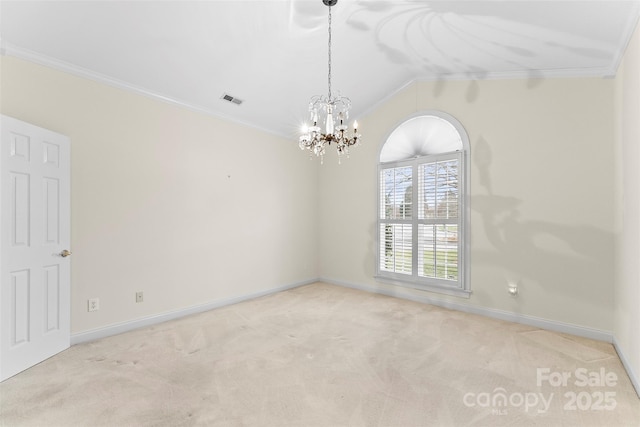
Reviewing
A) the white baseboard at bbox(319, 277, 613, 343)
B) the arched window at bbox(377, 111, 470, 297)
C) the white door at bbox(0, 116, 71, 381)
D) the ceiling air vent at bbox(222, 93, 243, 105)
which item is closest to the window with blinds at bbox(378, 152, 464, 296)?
the arched window at bbox(377, 111, 470, 297)

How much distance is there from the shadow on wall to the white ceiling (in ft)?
4.11

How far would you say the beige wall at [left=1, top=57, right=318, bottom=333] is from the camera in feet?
9.88

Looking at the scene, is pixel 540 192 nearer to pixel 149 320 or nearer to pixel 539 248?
pixel 539 248

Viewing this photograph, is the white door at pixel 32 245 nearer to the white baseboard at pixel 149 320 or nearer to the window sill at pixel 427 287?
the white baseboard at pixel 149 320

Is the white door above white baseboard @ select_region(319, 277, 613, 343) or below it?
above

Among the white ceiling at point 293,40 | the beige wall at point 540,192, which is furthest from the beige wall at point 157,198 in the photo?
the beige wall at point 540,192

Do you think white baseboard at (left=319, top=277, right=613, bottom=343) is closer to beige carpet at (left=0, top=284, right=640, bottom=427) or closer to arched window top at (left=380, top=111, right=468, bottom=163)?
beige carpet at (left=0, top=284, right=640, bottom=427)

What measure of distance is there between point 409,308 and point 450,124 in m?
2.70

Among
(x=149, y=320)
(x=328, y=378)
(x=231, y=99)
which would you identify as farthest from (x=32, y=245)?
(x=328, y=378)

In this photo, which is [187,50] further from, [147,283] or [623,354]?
[623,354]

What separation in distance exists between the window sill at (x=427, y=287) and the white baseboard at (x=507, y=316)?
10cm

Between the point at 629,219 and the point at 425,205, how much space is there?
2153mm

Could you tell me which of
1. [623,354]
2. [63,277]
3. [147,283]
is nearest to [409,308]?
[623,354]

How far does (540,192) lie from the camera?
3469mm
